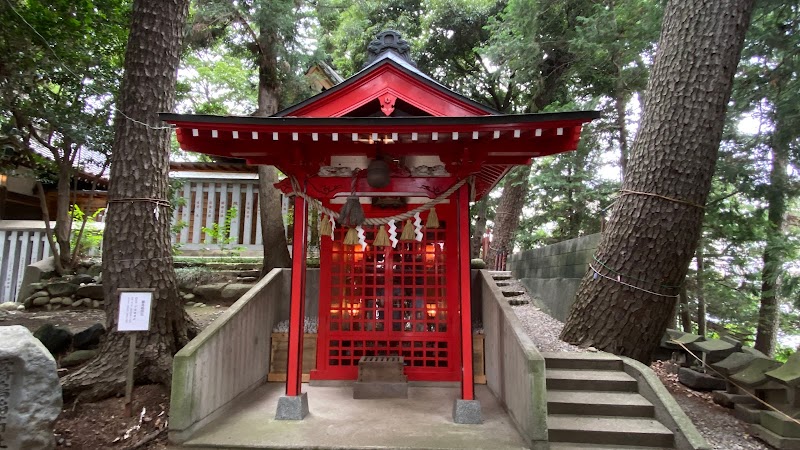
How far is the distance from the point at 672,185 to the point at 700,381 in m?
2.57

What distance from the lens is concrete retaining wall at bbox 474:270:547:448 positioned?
4.02 m

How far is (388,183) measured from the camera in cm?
499

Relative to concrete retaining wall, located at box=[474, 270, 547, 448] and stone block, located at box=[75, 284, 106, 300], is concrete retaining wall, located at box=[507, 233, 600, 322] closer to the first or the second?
concrete retaining wall, located at box=[474, 270, 547, 448]

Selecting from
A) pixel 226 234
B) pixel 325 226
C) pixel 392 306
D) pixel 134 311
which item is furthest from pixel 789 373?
pixel 226 234

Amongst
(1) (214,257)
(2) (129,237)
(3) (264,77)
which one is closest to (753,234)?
(2) (129,237)

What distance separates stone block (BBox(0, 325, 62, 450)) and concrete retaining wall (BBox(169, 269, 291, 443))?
0.99 meters

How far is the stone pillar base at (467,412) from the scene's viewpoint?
4.62 metres

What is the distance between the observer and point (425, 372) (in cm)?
604

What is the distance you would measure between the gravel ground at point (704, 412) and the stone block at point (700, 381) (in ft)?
0.26

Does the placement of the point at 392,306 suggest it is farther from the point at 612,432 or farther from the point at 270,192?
the point at 270,192

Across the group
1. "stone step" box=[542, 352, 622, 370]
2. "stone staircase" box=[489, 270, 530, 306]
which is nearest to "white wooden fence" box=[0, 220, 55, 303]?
"stone staircase" box=[489, 270, 530, 306]

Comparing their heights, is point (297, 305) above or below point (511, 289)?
above

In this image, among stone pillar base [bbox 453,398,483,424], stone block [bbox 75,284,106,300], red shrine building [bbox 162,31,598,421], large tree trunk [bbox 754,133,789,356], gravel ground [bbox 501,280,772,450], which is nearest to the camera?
gravel ground [bbox 501,280,772,450]

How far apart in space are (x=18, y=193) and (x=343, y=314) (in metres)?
12.6
